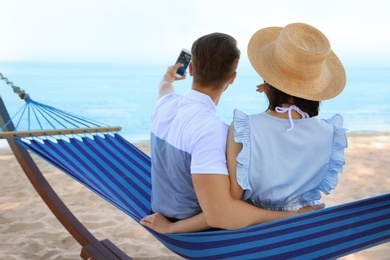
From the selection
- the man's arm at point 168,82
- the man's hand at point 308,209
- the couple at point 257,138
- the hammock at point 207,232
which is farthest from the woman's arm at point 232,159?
the man's arm at point 168,82

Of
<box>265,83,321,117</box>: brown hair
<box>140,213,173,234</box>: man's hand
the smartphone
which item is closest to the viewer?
<box>265,83,321,117</box>: brown hair

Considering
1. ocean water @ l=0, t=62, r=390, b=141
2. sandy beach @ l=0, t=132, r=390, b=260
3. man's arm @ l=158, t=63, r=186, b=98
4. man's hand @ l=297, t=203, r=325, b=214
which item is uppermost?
man's arm @ l=158, t=63, r=186, b=98

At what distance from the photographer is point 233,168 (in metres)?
1.34

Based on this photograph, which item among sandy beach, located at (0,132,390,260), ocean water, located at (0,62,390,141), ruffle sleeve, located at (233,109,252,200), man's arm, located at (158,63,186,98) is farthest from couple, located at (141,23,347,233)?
ocean water, located at (0,62,390,141)

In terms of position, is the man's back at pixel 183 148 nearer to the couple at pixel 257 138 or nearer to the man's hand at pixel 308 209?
the couple at pixel 257 138

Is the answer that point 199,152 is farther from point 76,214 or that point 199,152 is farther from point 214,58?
point 76,214

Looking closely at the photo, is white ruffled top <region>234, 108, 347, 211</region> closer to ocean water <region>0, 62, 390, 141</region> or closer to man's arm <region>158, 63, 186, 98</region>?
man's arm <region>158, 63, 186, 98</region>

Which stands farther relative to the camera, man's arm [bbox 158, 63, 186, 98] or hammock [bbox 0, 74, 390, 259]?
man's arm [bbox 158, 63, 186, 98]

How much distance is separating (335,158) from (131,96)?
15928 mm

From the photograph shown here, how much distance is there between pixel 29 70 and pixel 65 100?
10565 mm

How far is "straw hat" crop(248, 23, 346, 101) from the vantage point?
140 cm

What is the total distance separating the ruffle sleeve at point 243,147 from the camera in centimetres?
132

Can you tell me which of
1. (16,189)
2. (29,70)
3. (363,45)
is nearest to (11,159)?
(16,189)

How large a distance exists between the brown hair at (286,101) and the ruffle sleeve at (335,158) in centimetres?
8
